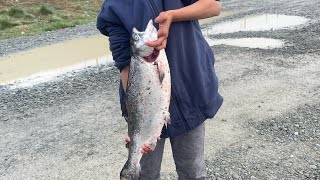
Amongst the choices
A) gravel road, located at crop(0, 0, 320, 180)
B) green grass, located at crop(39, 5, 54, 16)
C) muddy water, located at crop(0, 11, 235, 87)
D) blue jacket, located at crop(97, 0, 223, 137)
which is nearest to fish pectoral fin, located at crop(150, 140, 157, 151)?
blue jacket, located at crop(97, 0, 223, 137)

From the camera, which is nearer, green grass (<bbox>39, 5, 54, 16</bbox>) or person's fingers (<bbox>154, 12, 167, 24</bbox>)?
person's fingers (<bbox>154, 12, 167, 24</bbox>)

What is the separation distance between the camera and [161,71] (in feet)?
7.88

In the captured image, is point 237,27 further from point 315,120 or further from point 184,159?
point 184,159

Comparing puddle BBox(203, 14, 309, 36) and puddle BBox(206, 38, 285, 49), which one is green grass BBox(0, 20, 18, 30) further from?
puddle BBox(206, 38, 285, 49)

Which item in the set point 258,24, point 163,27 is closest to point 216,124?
point 163,27

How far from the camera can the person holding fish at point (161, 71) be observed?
7.86 feet

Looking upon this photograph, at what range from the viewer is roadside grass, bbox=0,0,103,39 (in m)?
15.9

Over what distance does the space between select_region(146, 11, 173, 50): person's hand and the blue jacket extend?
12 centimetres

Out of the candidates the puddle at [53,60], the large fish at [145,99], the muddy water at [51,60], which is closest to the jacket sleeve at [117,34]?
the large fish at [145,99]

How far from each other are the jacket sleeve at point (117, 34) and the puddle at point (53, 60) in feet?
20.9

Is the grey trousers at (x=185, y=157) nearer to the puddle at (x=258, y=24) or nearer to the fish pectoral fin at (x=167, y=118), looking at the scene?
the fish pectoral fin at (x=167, y=118)

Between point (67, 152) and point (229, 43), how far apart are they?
6403 mm

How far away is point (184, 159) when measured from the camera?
2.84 m

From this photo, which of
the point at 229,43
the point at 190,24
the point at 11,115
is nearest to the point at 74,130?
the point at 11,115
